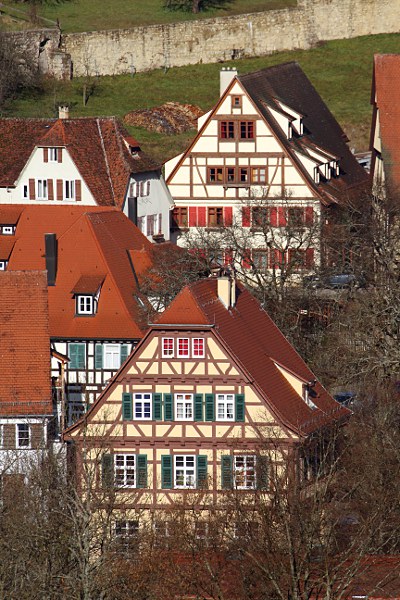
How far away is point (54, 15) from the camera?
123 m

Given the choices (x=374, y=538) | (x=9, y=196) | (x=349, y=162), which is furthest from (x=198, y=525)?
(x=349, y=162)

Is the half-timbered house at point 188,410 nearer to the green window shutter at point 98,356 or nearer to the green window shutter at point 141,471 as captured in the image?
the green window shutter at point 141,471

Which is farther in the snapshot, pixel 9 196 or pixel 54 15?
pixel 54 15

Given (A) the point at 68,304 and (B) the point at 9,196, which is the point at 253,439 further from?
(B) the point at 9,196

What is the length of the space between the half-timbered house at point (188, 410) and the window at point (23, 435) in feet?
6.47

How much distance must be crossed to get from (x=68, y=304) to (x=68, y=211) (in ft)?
24.8

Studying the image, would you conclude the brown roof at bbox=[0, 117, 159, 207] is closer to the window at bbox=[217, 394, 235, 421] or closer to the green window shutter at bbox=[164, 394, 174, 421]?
the green window shutter at bbox=[164, 394, 174, 421]

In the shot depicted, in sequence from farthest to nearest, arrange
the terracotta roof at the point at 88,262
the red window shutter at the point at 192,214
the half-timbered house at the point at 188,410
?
the red window shutter at the point at 192,214, the terracotta roof at the point at 88,262, the half-timbered house at the point at 188,410

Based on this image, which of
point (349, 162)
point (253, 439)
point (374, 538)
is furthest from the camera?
point (349, 162)

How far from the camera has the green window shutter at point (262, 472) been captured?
60031mm

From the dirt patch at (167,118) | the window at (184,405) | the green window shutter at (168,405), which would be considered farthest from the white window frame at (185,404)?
the dirt patch at (167,118)

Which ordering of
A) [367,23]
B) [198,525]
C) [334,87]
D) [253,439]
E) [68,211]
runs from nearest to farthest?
[198,525], [253,439], [68,211], [334,87], [367,23]

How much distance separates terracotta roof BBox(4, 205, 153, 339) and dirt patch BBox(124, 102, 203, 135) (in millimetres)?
25142

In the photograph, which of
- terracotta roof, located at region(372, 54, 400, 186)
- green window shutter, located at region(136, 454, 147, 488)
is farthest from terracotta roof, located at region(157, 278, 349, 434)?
terracotta roof, located at region(372, 54, 400, 186)
